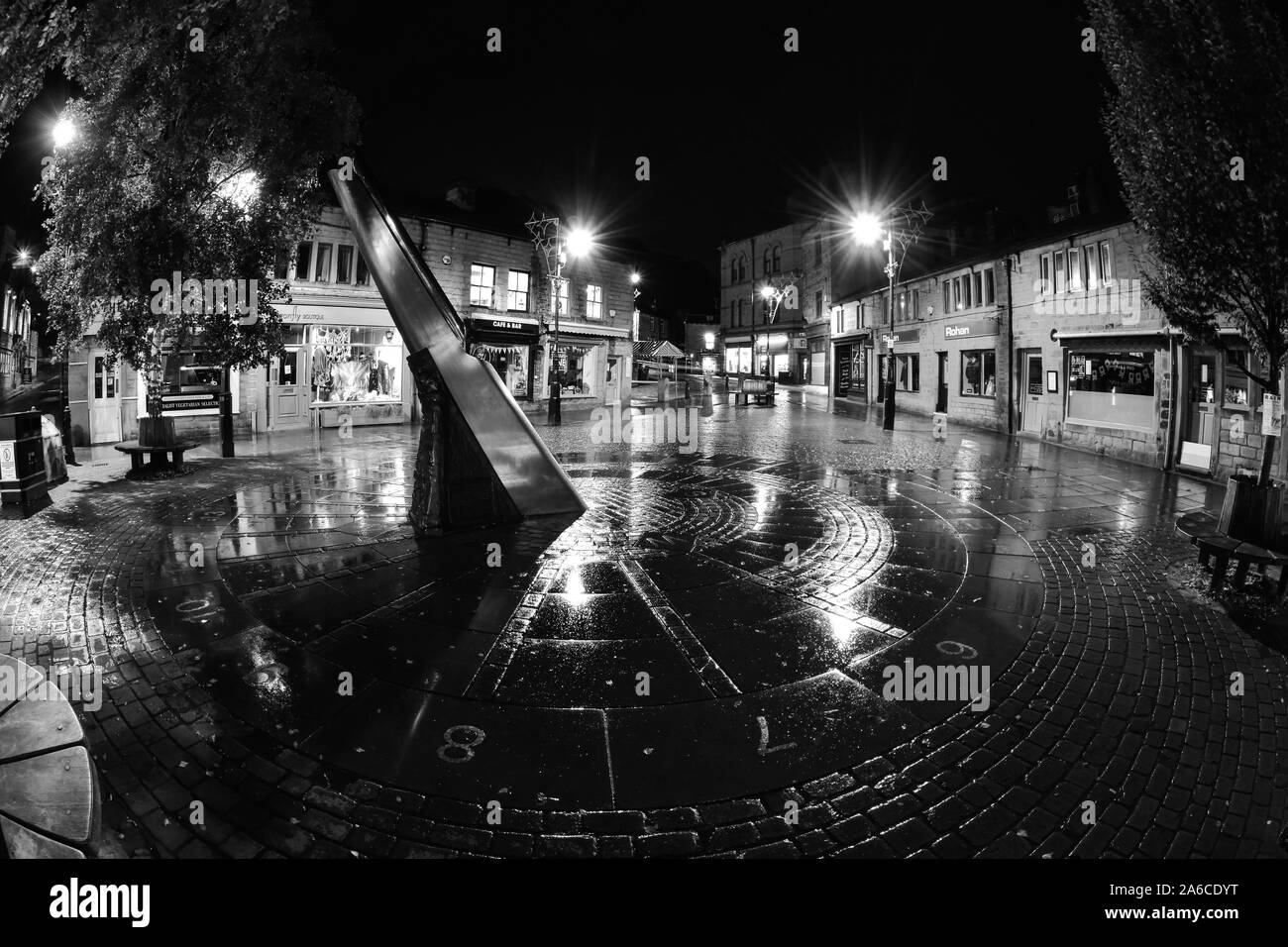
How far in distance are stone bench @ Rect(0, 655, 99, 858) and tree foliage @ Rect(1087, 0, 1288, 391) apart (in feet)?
33.4

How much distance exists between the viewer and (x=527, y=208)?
32875 millimetres

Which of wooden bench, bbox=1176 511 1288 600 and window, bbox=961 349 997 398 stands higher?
window, bbox=961 349 997 398

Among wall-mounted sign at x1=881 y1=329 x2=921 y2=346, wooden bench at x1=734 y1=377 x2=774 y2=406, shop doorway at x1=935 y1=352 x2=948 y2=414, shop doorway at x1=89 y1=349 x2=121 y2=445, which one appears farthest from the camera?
wooden bench at x1=734 y1=377 x2=774 y2=406

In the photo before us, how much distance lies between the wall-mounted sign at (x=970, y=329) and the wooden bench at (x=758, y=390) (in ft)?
30.9

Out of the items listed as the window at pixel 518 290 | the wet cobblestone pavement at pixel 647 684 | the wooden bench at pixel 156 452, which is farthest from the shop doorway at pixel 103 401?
the window at pixel 518 290

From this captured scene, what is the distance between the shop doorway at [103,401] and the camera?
1606 cm

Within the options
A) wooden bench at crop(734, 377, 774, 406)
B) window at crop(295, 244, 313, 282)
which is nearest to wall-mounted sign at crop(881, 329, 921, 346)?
wooden bench at crop(734, 377, 774, 406)

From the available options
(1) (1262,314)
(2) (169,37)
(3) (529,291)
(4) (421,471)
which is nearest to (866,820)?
(4) (421,471)

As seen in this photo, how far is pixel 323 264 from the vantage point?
21.8 metres

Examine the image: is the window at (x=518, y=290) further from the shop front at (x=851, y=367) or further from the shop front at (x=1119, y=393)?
the shop front at (x=1119, y=393)

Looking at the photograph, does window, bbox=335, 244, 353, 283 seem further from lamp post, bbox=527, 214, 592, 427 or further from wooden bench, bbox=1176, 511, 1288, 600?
wooden bench, bbox=1176, 511, 1288, 600

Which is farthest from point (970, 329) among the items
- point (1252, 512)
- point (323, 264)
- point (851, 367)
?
point (323, 264)

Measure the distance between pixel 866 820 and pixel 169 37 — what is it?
43.6 feet

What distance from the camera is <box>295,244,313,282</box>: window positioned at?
21.3 m
